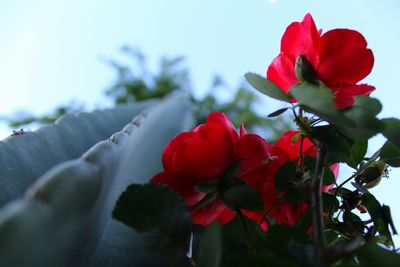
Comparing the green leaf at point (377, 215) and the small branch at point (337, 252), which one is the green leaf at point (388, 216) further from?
the small branch at point (337, 252)

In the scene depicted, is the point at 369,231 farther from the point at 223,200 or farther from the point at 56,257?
the point at 56,257

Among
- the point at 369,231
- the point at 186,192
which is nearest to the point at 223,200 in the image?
the point at 186,192

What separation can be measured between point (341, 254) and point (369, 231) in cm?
13

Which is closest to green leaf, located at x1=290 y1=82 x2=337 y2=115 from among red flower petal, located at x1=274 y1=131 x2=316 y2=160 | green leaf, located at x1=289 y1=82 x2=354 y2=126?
green leaf, located at x1=289 y1=82 x2=354 y2=126

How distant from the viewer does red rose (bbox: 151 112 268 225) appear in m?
0.29

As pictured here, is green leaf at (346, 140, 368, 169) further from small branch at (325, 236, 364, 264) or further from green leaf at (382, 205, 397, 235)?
small branch at (325, 236, 364, 264)

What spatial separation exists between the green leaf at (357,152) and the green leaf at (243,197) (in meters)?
0.13

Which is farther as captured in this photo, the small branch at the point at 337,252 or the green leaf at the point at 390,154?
the green leaf at the point at 390,154

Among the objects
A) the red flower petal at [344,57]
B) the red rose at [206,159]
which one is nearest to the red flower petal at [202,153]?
the red rose at [206,159]

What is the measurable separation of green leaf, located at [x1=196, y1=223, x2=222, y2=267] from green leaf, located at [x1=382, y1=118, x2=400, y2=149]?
134 millimetres

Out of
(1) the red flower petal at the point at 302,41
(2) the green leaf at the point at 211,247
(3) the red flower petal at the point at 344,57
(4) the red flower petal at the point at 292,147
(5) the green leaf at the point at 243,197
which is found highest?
(1) the red flower petal at the point at 302,41

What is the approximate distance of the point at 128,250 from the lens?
375 millimetres

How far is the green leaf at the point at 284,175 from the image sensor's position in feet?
0.96

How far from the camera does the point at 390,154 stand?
335 mm
